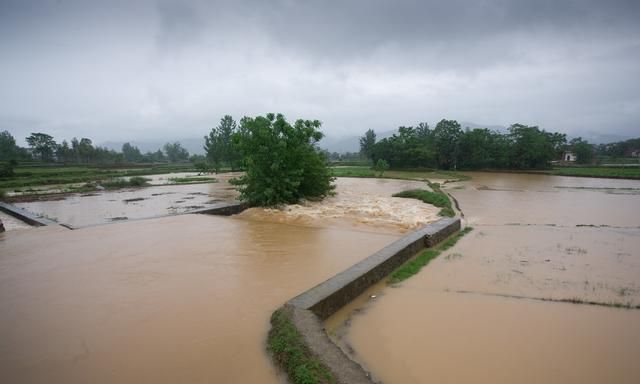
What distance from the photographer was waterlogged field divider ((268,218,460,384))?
3.26m

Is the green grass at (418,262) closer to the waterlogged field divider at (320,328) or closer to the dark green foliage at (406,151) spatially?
the waterlogged field divider at (320,328)

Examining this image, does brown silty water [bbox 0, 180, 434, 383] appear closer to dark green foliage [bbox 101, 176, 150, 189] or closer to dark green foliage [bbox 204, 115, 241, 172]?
dark green foliage [bbox 101, 176, 150, 189]

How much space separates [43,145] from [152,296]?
7614 centimetres

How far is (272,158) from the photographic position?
14023 millimetres

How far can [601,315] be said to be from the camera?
4.86 m

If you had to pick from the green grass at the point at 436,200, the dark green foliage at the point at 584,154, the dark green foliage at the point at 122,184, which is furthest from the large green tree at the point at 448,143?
the dark green foliage at the point at 122,184

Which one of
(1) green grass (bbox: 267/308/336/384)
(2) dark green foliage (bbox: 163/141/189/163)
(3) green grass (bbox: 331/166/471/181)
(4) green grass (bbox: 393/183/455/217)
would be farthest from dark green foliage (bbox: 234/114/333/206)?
(2) dark green foliage (bbox: 163/141/189/163)

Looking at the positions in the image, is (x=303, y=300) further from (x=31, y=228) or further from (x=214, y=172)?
(x=214, y=172)

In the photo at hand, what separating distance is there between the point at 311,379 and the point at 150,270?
475cm

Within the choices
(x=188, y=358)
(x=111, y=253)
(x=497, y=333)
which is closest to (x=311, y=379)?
(x=188, y=358)

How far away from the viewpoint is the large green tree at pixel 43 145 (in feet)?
204

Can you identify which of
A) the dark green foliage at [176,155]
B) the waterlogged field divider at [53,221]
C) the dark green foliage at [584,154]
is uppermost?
the dark green foliage at [176,155]

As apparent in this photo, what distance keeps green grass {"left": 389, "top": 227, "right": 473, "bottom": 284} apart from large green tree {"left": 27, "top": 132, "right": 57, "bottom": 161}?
75269 millimetres

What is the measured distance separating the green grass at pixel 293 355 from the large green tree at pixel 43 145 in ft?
250
